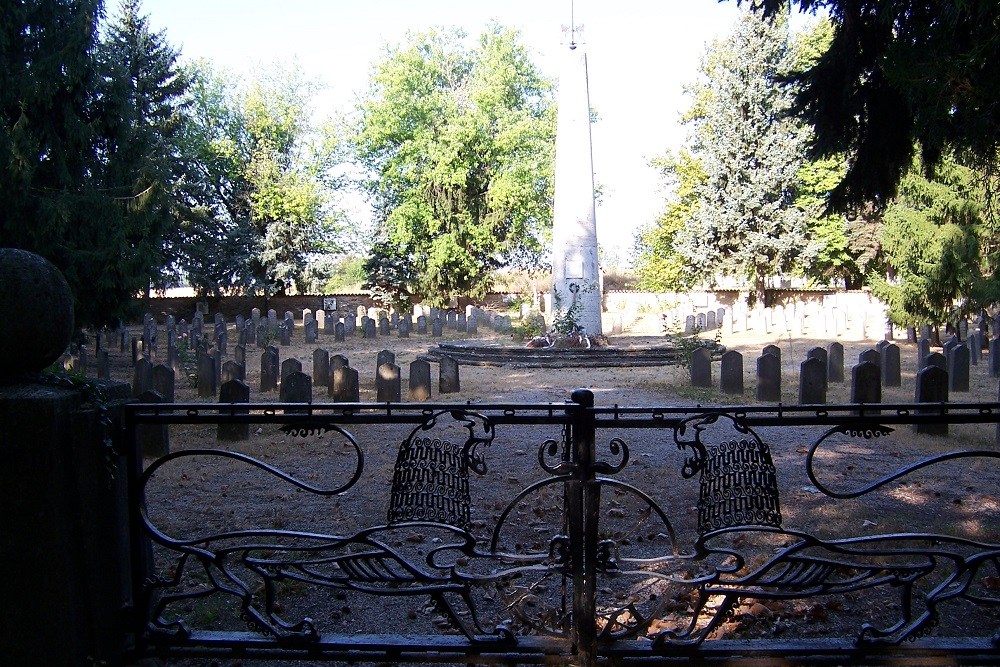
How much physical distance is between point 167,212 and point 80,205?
2917 mm

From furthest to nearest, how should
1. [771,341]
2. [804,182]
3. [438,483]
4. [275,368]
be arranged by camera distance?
[804,182]
[771,341]
[275,368]
[438,483]

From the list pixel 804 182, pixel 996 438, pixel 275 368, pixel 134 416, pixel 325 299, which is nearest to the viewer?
pixel 134 416

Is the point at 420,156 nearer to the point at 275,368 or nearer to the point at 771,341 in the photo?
the point at 771,341

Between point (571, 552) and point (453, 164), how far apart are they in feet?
116

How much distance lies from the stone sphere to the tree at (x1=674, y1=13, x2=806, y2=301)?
3544 centimetres

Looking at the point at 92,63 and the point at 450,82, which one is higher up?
the point at 450,82

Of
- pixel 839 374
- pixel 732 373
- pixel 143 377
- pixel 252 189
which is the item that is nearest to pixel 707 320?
pixel 839 374

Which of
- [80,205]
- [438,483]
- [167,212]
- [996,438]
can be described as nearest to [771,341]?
[996,438]

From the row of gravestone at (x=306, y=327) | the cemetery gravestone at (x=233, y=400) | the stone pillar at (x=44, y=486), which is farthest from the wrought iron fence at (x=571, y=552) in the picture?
the row of gravestone at (x=306, y=327)

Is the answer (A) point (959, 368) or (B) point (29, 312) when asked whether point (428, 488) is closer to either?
(B) point (29, 312)

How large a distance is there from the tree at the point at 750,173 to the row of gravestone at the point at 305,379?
2644cm

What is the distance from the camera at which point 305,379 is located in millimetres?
8742

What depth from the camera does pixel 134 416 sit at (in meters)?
2.92

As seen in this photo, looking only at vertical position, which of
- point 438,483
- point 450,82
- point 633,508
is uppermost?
point 450,82
